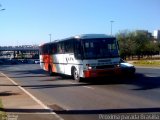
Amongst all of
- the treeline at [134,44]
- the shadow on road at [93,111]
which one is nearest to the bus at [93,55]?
the shadow on road at [93,111]

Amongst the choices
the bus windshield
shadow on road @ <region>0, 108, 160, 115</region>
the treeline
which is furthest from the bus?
the treeline

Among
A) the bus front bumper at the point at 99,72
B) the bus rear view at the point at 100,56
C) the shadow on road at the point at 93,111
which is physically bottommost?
the shadow on road at the point at 93,111

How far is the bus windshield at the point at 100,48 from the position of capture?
22.5 m

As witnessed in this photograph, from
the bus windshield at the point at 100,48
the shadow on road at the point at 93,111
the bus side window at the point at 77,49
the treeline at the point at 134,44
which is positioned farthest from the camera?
the treeline at the point at 134,44

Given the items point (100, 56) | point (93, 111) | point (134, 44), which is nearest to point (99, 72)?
point (100, 56)

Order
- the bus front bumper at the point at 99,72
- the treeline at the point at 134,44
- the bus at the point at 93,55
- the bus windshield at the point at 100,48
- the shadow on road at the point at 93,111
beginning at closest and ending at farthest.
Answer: the shadow on road at the point at 93,111 < the bus front bumper at the point at 99,72 < the bus at the point at 93,55 < the bus windshield at the point at 100,48 < the treeline at the point at 134,44

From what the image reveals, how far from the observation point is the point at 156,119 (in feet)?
33.4

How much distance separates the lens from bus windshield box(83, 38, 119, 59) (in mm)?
22536

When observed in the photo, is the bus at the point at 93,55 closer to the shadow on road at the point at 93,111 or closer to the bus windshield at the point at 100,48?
the bus windshield at the point at 100,48

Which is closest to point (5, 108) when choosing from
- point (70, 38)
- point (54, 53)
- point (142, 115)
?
point (142, 115)

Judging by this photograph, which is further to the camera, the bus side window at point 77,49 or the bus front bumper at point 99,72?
the bus side window at point 77,49

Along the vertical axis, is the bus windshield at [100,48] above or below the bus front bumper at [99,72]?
above

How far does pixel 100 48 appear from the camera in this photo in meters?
22.7

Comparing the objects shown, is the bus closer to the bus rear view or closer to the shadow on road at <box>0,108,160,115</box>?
the bus rear view
